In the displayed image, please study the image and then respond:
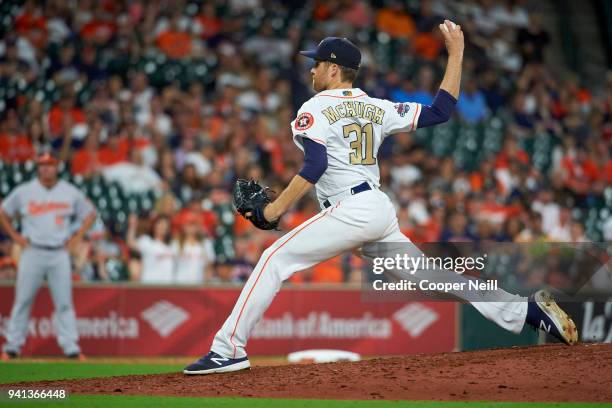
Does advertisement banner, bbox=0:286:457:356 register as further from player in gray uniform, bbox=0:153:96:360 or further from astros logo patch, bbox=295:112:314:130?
astros logo patch, bbox=295:112:314:130

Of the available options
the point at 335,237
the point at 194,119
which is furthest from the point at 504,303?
the point at 194,119

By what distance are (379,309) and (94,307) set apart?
3.39 m

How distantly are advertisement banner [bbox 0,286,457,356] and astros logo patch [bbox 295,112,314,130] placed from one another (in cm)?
621

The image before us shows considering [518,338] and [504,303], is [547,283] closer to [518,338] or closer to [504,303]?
[518,338]

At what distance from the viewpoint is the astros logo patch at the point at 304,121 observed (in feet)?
20.0

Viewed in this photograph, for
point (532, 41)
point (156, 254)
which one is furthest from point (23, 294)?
point (532, 41)

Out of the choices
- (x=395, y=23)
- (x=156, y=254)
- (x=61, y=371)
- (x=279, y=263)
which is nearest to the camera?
(x=279, y=263)

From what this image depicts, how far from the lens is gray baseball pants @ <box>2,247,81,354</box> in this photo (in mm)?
10508

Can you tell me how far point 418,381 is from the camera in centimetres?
607

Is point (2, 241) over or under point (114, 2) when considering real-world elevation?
under

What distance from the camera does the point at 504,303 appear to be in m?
6.49

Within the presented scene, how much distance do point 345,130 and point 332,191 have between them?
38 centimetres

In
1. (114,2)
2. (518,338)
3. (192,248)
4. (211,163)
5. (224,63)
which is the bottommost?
(518,338)

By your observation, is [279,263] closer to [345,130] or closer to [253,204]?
[253,204]
